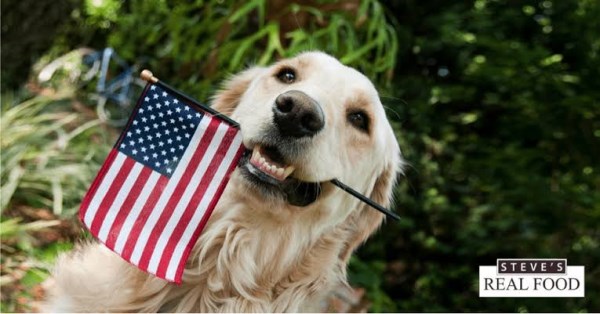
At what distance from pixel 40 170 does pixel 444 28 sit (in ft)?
11.1

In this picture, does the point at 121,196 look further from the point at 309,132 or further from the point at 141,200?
the point at 309,132

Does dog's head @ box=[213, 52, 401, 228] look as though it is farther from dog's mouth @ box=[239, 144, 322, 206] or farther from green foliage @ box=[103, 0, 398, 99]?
green foliage @ box=[103, 0, 398, 99]

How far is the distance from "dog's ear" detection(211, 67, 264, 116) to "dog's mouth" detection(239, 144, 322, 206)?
1.48 ft

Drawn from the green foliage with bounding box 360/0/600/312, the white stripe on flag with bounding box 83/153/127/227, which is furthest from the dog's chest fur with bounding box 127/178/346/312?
the green foliage with bounding box 360/0/600/312

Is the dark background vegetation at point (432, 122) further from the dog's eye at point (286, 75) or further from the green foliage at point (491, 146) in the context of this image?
the dog's eye at point (286, 75)

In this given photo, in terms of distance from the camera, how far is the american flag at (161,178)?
2.25 m

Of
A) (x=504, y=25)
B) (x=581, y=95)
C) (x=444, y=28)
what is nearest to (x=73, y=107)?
(x=444, y=28)

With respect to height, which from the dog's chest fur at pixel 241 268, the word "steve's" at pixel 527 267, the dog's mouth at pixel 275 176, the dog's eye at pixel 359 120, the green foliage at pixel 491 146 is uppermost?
the green foliage at pixel 491 146

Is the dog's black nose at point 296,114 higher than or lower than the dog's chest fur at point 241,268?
higher

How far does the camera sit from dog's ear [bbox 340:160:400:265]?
8.72 ft

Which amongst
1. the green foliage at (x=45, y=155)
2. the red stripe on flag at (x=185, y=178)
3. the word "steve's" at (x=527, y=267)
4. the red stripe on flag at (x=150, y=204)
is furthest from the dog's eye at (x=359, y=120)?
the green foliage at (x=45, y=155)

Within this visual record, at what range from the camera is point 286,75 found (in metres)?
2.44

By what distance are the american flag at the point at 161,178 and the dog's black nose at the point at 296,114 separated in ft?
0.82

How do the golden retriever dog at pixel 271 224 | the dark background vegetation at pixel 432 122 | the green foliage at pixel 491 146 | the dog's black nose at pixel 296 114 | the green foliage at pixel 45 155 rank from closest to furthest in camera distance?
the dog's black nose at pixel 296 114, the golden retriever dog at pixel 271 224, the green foliage at pixel 45 155, the dark background vegetation at pixel 432 122, the green foliage at pixel 491 146
